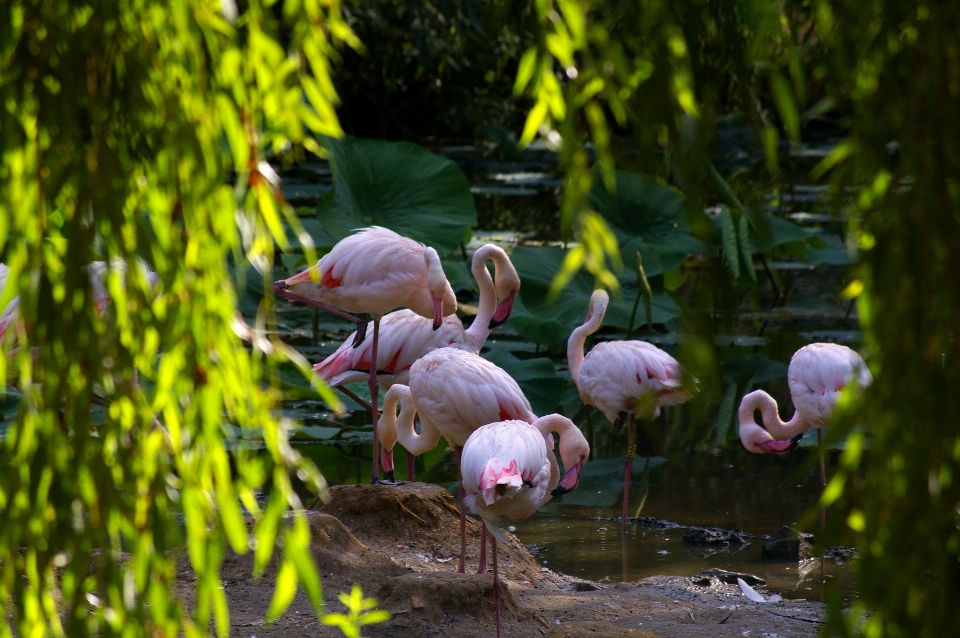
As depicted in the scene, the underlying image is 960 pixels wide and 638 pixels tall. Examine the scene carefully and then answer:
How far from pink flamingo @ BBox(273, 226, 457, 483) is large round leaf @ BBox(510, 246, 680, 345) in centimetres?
157

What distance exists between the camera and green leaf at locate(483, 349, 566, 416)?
5.89 meters

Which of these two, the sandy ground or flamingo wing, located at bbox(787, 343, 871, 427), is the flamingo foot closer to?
the sandy ground

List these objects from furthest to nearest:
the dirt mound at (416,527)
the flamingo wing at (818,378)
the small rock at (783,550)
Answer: the flamingo wing at (818,378), the small rock at (783,550), the dirt mound at (416,527)

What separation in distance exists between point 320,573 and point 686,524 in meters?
1.97

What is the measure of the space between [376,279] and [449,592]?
202 cm

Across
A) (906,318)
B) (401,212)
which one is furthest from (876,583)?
(401,212)

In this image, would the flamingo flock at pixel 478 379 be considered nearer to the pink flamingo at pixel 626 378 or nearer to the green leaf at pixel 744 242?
the pink flamingo at pixel 626 378

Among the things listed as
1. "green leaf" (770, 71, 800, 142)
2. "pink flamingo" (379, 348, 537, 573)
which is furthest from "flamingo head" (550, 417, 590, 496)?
"green leaf" (770, 71, 800, 142)

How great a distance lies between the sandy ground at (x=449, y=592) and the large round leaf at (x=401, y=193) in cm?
291

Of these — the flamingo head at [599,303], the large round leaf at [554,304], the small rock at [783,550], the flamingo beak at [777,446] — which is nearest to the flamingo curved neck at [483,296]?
the flamingo head at [599,303]

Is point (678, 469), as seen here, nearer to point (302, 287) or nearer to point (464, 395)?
point (464, 395)

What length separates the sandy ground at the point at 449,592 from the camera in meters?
3.09

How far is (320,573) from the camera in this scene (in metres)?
3.48

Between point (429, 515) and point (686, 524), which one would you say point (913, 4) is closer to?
Answer: point (429, 515)
